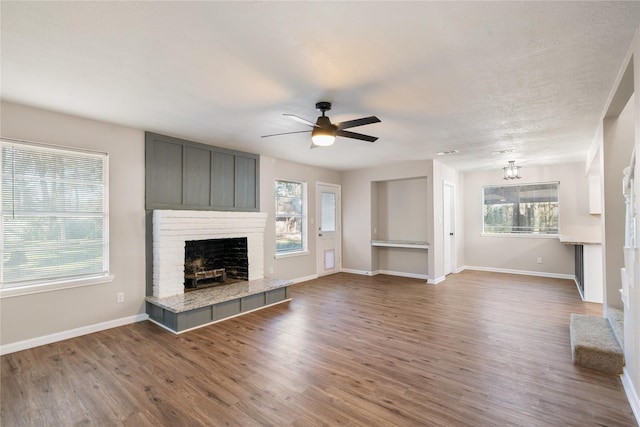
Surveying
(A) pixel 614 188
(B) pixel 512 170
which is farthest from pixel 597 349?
(B) pixel 512 170

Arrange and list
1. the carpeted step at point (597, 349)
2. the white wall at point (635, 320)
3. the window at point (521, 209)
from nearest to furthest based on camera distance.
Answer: the white wall at point (635, 320) < the carpeted step at point (597, 349) < the window at point (521, 209)

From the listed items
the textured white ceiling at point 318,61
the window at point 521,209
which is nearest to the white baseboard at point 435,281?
the window at point 521,209

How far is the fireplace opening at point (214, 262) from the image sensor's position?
15.7 ft

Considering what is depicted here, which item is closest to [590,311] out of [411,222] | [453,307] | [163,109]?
[453,307]

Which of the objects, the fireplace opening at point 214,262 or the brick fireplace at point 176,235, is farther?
the fireplace opening at point 214,262

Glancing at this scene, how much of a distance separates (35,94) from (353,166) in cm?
528

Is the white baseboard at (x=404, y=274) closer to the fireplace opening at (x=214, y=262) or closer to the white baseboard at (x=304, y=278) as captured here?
the white baseboard at (x=304, y=278)

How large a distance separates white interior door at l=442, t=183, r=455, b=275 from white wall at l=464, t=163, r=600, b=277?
2.88ft

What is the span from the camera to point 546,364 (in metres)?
2.83

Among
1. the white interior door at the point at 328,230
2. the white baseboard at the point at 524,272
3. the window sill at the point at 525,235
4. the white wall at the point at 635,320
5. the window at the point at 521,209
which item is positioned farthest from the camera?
the white interior door at the point at 328,230

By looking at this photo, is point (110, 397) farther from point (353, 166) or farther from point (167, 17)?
point (353, 166)

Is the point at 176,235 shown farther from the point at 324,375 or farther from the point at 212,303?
the point at 324,375

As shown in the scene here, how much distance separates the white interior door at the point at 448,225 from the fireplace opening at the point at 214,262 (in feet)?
14.3

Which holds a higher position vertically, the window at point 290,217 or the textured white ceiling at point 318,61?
the textured white ceiling at point 318,61
